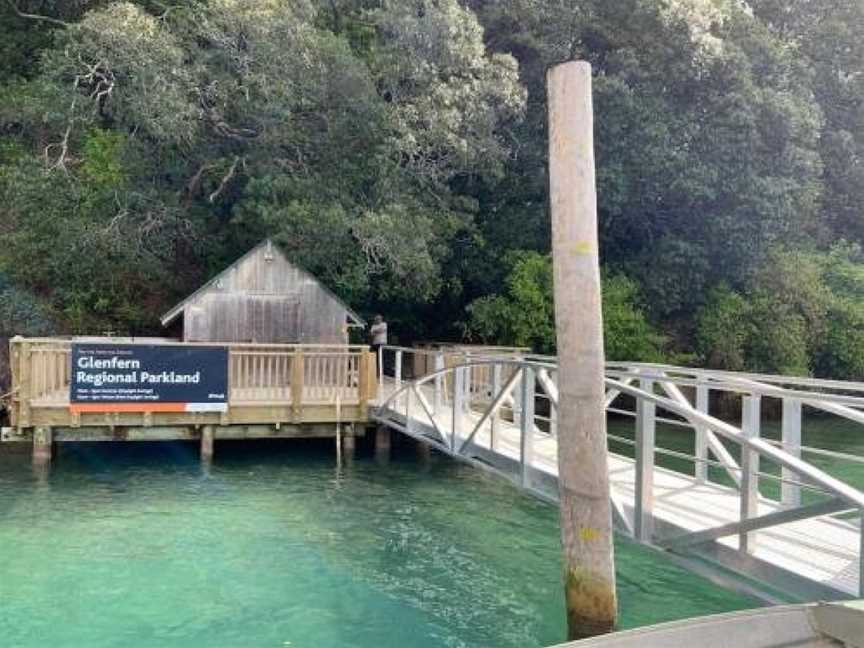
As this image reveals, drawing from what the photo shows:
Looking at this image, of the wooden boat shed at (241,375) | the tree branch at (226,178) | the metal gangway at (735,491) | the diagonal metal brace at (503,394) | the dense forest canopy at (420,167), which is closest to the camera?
the metal gangway at (735,491)

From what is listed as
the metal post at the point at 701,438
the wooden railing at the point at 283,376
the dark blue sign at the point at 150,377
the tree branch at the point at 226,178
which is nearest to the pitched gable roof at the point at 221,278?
the wooden railing at the point at 283,376

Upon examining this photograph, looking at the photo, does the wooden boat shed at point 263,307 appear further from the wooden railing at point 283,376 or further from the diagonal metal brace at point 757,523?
the diagonal metal brace at point 757,523

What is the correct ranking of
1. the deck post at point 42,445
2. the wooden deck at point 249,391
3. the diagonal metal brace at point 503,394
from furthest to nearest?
the deck post at point 42,445 → the wooden deck at point 249,391 → the diagonal metal brace at point 503,394

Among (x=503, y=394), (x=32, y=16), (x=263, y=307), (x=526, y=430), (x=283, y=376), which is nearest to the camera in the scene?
(x=526, y=430)

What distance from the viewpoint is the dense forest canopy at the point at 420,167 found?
18.5 meters

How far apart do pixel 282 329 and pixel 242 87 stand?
5.58 meters

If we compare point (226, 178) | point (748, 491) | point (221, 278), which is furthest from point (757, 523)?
point (226, 178)

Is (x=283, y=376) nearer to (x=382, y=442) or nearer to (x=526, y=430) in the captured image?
(x=382, y=442)

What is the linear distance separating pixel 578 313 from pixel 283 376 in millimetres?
10270

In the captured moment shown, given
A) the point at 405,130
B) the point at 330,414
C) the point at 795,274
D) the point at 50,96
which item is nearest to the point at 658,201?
the point at 795,274

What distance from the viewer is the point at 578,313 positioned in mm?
5598

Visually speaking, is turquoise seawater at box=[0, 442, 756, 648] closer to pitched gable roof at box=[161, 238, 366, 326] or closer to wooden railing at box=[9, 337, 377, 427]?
wooden railing at box=[9, 337, 377, 427]

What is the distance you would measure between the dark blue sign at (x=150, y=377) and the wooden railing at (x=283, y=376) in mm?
284

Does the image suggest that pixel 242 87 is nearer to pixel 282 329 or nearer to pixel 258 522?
pixel 282 329
